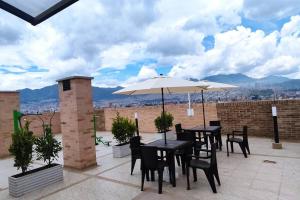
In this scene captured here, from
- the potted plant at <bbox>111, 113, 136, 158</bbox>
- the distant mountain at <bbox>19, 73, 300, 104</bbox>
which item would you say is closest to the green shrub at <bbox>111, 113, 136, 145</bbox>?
the potted plant at <bbox>111, 113, 136, 158</bbox>

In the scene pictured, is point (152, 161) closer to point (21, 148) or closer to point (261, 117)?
point (21, 148)

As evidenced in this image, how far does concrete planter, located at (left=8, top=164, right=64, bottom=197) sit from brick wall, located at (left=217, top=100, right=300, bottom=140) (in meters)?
6.96

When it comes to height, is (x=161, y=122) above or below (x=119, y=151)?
above

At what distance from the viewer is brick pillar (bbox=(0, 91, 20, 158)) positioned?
8.50 meters

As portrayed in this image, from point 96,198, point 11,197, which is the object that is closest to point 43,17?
point 96,198

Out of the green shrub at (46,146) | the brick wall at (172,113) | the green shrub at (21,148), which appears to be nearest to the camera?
the green shrub at (21,148)

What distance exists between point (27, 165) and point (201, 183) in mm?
3563

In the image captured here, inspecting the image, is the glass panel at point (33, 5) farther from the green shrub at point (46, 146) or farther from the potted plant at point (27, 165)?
the green shrub at point (46, 146)

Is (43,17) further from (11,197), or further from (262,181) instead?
(262,181)

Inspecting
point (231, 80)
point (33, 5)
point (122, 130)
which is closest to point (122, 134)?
point (122, 130)

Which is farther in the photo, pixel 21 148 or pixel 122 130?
pixel 122 130

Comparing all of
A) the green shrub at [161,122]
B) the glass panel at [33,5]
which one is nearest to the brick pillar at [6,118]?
the green shrub at [161,122]

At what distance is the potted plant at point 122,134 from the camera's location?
7188 millimetres

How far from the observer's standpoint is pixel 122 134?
749cm
